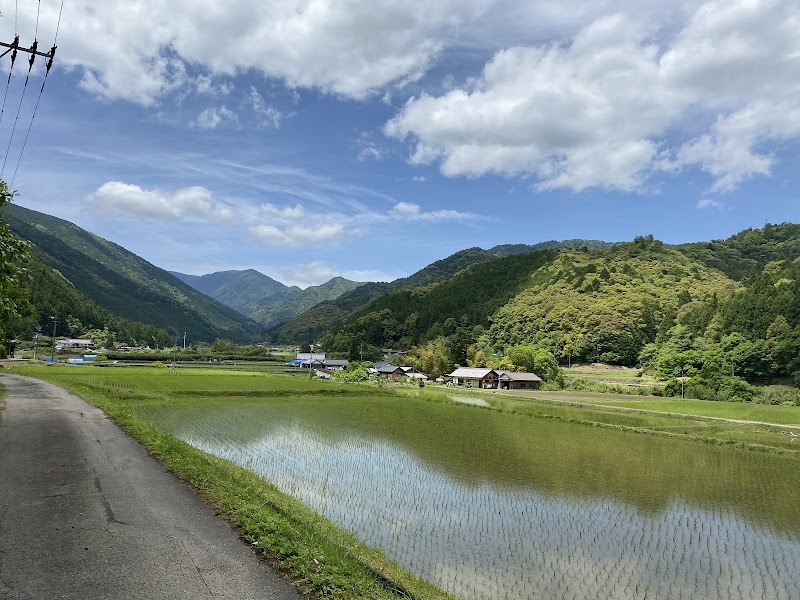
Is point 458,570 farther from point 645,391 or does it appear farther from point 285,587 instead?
point 645,391

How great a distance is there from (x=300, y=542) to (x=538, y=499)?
880cm

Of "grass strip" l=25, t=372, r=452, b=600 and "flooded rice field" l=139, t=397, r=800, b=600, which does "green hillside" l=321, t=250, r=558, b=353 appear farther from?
"grass strip" l=25, t=372, r=452, b=600

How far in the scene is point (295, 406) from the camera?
36375 millimetres

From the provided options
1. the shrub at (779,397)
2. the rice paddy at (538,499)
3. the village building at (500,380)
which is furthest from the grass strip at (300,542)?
the village building at (500,380)

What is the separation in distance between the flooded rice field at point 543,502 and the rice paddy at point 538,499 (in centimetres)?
5

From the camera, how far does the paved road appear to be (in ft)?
19.7

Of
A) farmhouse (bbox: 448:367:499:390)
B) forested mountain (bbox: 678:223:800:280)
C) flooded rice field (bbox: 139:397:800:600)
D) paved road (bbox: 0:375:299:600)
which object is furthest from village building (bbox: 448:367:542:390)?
forested mountain (bbox: 678:223:800:280)

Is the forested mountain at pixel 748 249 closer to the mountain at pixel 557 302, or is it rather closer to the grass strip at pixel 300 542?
the mountain at pixel 557 302

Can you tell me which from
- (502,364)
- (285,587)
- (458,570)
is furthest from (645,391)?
(285,587)

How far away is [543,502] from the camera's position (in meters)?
14.0

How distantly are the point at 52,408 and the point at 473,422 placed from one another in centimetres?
2237

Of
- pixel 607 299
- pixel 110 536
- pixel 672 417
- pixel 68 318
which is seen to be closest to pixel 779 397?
pixel 672 417

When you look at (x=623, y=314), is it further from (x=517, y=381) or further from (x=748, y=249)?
(x=748, y=249)

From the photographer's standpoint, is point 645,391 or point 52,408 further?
point 645,391
